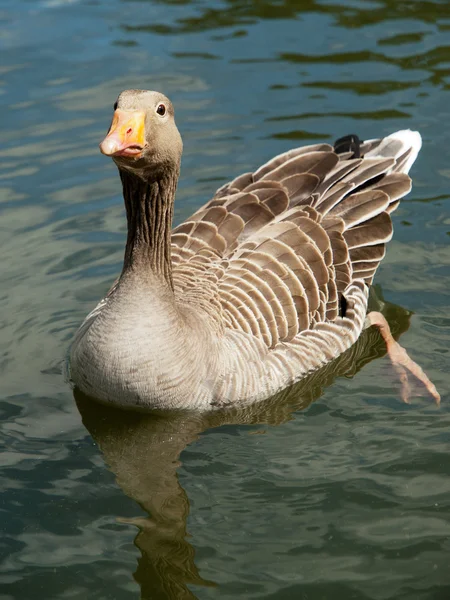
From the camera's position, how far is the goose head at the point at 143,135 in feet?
22.0

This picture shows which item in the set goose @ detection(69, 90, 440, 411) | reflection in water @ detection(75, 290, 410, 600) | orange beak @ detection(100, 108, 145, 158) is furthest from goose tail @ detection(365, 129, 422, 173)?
orange beak @ detection(100, 108, 145, 158)

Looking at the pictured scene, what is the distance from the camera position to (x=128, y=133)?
6.75 m

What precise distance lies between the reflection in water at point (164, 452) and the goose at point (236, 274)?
157mm

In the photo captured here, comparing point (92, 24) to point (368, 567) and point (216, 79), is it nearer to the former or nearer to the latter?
point (216, 79)

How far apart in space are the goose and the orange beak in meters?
0.01

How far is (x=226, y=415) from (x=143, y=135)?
2.47 metres

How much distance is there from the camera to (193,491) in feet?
23.9

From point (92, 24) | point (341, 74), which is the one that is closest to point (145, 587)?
point (341, 74)

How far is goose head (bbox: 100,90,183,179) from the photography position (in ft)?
22.0

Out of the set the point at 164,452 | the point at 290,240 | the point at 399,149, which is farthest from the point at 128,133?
the point at 399,149

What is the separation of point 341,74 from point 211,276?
20.9 ft

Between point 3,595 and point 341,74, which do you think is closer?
point 3,595

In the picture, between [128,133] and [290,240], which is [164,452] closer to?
[290,240]

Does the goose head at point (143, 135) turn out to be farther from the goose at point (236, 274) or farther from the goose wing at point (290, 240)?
the goose wing at point (290, 240)
